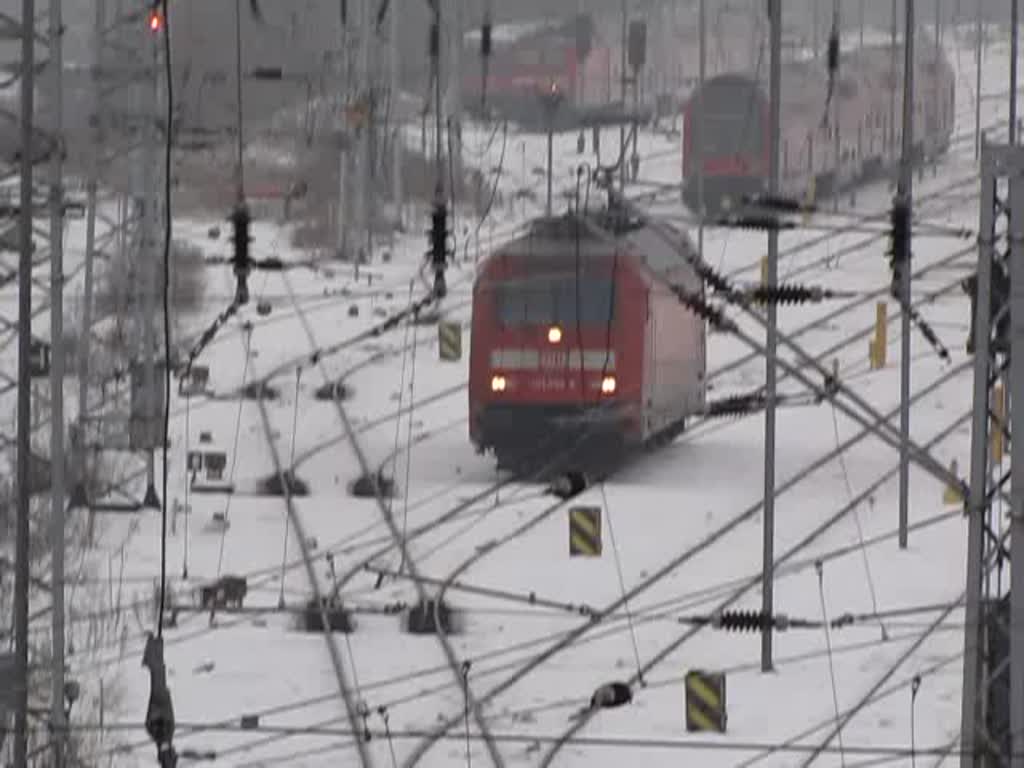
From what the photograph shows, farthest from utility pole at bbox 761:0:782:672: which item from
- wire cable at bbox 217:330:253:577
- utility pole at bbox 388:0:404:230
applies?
utility pole at bbox 388:0:404:230

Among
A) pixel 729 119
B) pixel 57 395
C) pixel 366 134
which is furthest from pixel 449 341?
pixel 57 395

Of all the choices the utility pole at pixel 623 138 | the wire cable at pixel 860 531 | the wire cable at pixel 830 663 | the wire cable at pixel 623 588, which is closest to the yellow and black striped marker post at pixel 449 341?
the utility pole at pixel 623 138

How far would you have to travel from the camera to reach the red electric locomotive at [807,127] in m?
31.4

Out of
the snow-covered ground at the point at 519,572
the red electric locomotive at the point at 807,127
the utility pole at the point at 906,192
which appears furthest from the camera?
the red electric locomotive at the point at 807,127

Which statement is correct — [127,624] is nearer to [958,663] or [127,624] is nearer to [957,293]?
[958,663]

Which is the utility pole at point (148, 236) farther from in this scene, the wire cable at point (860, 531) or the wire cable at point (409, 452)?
the wire cable at point (860, 531)

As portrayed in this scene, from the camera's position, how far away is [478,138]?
3934cm

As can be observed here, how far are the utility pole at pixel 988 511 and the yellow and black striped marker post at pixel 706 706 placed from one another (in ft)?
12.9

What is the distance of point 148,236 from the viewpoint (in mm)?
19984

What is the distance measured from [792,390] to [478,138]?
1235 cm

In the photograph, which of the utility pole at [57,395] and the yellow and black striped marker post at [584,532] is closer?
the utility pole at [57,395]

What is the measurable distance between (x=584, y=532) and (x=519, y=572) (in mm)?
576

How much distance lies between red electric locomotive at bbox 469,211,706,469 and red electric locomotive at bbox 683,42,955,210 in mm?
6527

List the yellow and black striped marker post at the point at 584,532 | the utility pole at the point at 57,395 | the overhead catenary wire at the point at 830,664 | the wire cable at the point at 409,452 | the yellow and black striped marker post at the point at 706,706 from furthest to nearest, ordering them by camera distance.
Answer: the wire cable at the point at 409,452 < the yellow and black striped marker post at the point at 584,532 < the yellow and black striped marker post at the point at 706,706 < the overhead catenary wire at the point at 830,664 < the utility pole at the point at 57,395
